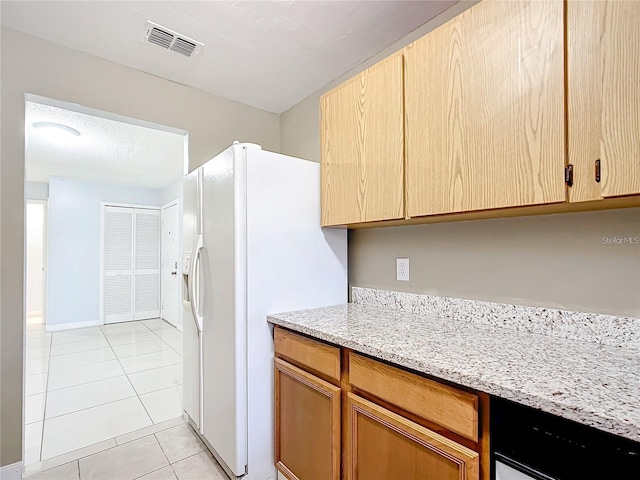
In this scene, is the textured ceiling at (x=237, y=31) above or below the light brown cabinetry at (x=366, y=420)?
above

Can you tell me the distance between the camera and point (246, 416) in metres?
1.63

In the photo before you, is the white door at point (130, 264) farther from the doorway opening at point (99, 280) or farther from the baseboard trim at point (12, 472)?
the baseboard trim at point (12, 472)

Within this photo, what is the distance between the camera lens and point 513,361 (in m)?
0.97

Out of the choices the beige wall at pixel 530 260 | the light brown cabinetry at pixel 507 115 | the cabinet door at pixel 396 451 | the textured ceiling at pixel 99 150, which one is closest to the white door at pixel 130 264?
the textured ceiling at pixel 99 150

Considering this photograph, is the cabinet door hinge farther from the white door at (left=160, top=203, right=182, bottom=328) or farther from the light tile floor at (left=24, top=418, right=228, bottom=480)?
the white door at (left=160, top=203, right=182, bottom=328)

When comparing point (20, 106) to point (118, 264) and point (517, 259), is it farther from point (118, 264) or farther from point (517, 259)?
point (118, 264)

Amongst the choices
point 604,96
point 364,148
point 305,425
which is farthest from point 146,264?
point 604,96

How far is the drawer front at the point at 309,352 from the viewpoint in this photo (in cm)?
135

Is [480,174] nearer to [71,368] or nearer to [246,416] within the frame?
[246,416]

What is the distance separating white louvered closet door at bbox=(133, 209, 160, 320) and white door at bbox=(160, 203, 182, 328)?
0.47 feet

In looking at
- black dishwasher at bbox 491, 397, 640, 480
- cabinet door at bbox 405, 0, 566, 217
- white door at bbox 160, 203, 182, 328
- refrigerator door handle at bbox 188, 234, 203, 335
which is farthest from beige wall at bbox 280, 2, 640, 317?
white door at bbox 160, 203, 182, 328

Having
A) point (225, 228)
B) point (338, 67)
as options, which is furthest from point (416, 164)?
point (338, 67)

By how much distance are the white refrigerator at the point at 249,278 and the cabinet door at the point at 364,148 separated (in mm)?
176

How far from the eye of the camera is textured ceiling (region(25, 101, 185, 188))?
3.07m
